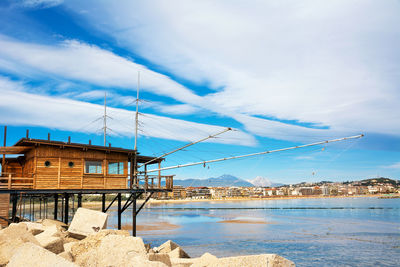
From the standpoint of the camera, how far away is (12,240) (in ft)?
40.6

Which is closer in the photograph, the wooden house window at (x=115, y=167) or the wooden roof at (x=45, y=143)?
the wooden roof at (x=45, y=143)

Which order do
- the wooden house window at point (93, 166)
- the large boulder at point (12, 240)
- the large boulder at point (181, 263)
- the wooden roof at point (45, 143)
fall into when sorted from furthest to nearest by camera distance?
1. the wooden house window at point (93, 166)
2. the wooden roof at point (45, 143)
3. the large boulder at point (181, 263)
4. the large boulder at point (12, 240)

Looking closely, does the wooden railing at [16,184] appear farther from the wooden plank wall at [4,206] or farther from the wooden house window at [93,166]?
the wooden house window at [93,166]

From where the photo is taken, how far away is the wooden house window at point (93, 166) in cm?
2684

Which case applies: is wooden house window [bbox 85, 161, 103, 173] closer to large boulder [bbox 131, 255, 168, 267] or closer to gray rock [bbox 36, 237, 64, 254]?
gray rock [bbox 36, 237, 64, 254]

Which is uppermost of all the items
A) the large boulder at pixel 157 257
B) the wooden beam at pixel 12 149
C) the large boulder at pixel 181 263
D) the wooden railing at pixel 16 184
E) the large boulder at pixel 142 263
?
the wooden beam at pixel 12 149

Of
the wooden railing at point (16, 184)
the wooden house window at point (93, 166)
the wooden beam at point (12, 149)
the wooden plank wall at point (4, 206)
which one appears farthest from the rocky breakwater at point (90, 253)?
the wooden beam at point (12, 149)

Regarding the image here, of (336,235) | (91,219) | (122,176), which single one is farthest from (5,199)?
(336,235)

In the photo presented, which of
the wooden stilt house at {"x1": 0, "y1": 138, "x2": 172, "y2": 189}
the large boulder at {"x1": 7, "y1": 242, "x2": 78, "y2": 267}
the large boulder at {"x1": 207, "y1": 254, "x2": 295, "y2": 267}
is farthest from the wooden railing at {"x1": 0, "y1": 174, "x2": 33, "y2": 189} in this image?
the large boulder at {"x1": 207, "y1": 254, "x2": 295, "y2": 267}

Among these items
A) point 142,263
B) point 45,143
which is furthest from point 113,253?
point 45,143

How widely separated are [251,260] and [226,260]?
98 centimetres

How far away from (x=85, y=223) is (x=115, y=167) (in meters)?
10.1

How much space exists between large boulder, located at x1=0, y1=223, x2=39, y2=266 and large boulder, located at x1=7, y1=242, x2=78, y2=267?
2.44 m

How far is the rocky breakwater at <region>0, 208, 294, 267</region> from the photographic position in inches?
360
